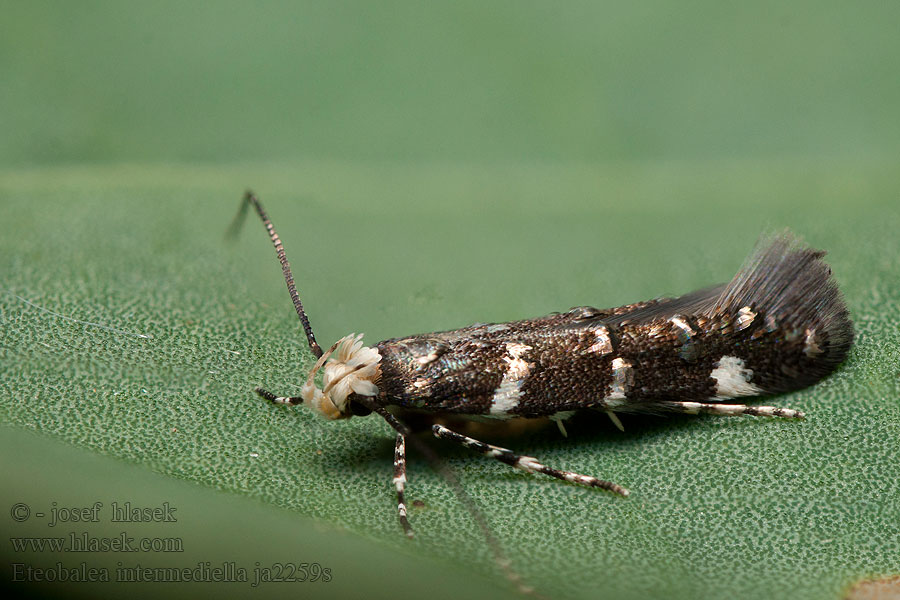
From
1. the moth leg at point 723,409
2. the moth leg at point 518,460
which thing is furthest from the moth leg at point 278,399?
the moth leg at point 723,409

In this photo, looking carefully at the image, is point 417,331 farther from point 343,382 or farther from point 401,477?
point 401,477

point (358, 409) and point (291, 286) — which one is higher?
point (291, 286)

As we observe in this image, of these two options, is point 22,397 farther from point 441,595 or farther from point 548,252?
point 548,252

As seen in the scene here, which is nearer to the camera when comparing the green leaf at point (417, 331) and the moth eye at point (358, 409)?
the green leaf at point (417, 331)

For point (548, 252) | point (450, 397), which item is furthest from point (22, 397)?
point (548, 252)

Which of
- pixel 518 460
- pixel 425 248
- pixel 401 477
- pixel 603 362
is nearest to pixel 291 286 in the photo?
pixel 425 248

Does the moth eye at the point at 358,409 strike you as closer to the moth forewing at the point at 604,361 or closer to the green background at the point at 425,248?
the moth forewing at the point at 604,361

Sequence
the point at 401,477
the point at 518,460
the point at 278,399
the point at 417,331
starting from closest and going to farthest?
the point at 401,477, the point at 518,460, the point at 278,399, the point at 417,331
